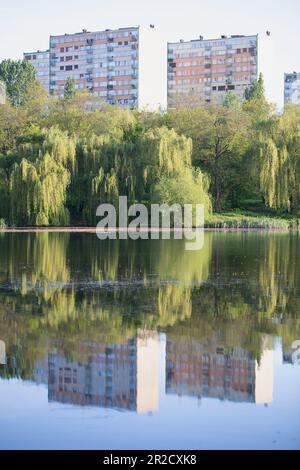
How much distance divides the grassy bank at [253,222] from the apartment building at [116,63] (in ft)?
219

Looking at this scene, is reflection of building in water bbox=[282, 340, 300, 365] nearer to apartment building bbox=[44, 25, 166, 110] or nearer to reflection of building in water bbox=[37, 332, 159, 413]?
reflection of building in water bbox=[37, 332, 159, 413]

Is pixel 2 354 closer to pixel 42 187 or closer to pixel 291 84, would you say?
pixel 42 187

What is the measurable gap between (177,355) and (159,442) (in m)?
3.49

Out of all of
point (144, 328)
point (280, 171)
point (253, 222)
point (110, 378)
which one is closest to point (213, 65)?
point (280, 171)

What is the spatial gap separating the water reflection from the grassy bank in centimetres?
3091

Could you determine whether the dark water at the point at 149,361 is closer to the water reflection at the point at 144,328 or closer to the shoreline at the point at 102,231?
the water reflection at the point at 144,328

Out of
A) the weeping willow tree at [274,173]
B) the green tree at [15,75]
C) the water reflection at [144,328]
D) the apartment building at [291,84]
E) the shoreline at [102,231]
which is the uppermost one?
the apartment building at [291,84]

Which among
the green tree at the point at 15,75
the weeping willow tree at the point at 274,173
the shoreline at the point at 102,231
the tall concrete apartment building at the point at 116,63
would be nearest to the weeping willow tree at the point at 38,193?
the shoreline at the point at 102,231

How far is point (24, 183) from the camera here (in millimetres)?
50312

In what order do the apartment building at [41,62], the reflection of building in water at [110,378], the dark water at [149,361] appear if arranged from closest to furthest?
the dark water at [149,361], the reflection of building in water at [110,378], the apartment building at [41,62]

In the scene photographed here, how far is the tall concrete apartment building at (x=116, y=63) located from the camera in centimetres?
12325

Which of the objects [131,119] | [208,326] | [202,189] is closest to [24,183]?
[202,189]

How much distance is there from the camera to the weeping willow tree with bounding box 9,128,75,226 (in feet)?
164

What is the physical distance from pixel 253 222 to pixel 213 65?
75663 millimetres
